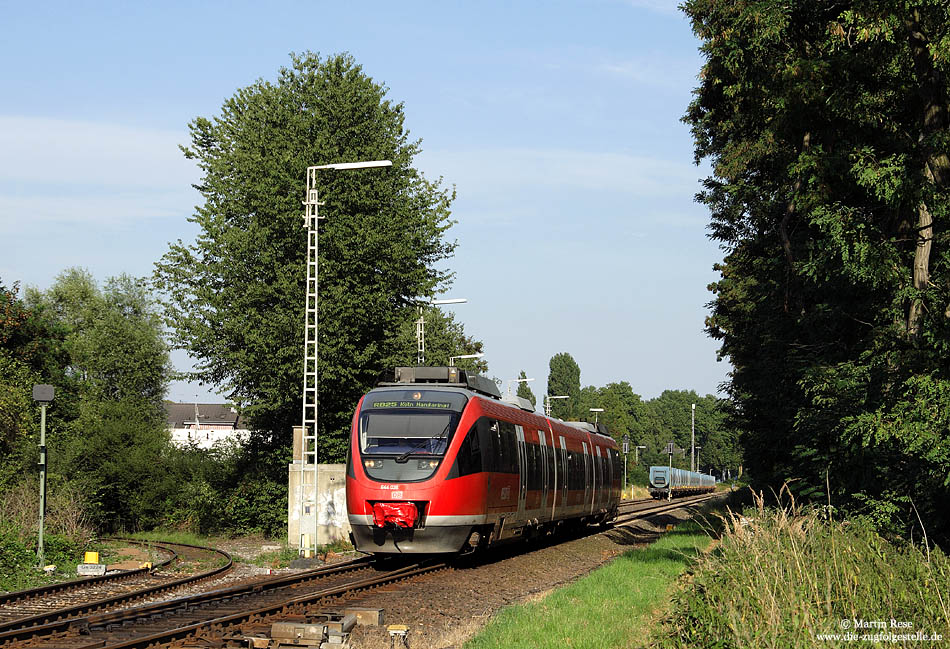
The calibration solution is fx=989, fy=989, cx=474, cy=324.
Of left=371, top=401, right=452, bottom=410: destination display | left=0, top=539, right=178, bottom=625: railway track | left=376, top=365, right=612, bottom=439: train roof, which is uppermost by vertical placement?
left=376, top=365, right=612, bottom=439: train roof

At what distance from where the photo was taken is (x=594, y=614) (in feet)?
42.0

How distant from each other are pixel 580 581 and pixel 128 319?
61529mm

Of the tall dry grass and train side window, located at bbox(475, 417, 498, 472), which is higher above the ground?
train side window, located at bbox(475, 417, 498, 472)

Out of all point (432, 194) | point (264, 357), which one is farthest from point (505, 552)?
point (432, 194)

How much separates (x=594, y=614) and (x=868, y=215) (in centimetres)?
1144

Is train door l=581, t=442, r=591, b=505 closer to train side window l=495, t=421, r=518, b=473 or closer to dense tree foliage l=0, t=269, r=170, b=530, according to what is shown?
train side window l=495, t=421, r=518, b=473

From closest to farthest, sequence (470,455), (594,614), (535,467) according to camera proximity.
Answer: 1. (594,614)
2. (470,455)
3. (535,467)

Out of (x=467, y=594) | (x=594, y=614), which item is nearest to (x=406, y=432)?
(x=467, y=594)

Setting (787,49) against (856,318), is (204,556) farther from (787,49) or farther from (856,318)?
(787,49)

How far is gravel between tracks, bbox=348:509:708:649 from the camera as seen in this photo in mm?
11966

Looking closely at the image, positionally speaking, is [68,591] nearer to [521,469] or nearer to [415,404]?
[415,404]

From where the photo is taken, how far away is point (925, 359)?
15602 millimetres

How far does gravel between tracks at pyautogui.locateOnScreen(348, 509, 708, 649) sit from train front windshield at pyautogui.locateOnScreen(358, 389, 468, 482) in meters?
2.09

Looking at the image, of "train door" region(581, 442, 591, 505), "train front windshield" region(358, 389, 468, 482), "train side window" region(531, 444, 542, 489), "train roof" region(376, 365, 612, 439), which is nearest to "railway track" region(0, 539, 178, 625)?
"train front windshield" region(358, 389, 468, 482)
